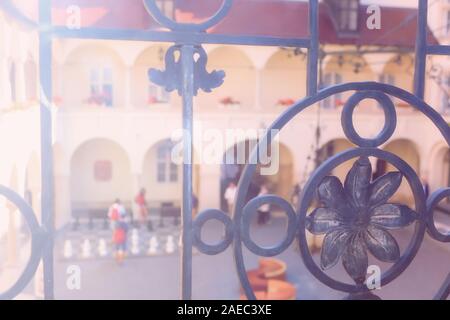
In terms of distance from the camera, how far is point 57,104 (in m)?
15.2

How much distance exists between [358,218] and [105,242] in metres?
13.1

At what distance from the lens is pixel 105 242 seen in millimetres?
13805

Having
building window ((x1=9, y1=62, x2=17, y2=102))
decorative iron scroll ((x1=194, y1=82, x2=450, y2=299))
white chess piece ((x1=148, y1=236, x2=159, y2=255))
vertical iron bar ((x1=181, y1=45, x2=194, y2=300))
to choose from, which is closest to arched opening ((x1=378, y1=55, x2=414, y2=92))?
white chess piece ((x1=148, y1=236, x2=159, y2=255))

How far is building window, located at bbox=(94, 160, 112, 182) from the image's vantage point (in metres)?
17.9

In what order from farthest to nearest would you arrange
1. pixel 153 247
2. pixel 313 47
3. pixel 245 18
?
pixel 245 18 → pixel 153 247 → pixel 313 47

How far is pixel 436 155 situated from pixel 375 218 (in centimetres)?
1757

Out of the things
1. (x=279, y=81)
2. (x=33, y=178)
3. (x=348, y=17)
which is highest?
(x=348, y=17)

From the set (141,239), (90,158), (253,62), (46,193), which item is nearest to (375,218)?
(46,193)

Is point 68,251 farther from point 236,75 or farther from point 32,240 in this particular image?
point 32,240

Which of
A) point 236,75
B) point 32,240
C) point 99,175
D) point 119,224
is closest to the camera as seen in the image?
point 32,240

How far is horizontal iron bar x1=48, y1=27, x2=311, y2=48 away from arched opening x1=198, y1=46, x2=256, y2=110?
1611 cm

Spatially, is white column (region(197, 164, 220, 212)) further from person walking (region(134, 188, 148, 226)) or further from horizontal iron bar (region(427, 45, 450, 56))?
horizontal iron bar (region(427, 45, 450, 56))

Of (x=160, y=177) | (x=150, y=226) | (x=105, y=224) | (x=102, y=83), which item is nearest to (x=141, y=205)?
(x=150, y=226)

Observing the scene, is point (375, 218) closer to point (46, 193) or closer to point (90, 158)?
point (46, 193)
